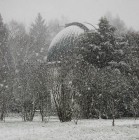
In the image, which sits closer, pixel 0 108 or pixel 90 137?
pixel 90 137

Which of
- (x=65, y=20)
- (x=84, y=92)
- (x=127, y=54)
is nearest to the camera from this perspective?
(x=84, y=92)

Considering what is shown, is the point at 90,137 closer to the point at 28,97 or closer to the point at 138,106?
the point at 28,97

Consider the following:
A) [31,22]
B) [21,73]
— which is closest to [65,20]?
[31,22]

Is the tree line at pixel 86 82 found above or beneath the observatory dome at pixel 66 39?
beneath

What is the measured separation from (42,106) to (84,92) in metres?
5.57

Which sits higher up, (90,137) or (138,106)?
(138,106)

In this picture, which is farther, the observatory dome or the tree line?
the observatory dome

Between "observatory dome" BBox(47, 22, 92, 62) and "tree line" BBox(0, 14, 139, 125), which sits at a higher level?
"observatory dome" BBox(47, 22, 92, 62)

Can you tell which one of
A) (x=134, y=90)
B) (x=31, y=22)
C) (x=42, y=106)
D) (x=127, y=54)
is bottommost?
(x=42, y=106)

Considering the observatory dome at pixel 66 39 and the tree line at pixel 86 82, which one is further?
the observatory dome at pixel 66 39

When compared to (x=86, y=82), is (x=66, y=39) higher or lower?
higher

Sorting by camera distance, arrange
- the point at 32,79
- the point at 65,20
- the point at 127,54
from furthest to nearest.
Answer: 1. the point at 65,20
2. the point at 127,54
3. the point at 32,79

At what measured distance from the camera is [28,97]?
75.7ft

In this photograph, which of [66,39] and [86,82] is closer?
[86,82]
